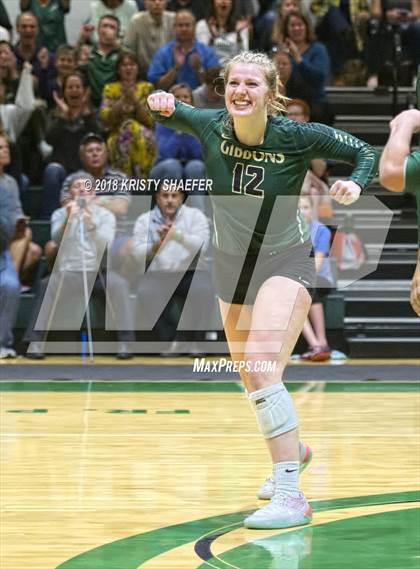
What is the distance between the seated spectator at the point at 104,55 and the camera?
1400cm

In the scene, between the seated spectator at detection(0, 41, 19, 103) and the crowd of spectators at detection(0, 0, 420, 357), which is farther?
the seated spectator at detection(0, 41, 19, 103)

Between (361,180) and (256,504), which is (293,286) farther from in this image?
(256,504)

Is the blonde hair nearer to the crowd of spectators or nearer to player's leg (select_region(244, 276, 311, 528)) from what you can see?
player's leg (select_region(244, 276, 311, 528))

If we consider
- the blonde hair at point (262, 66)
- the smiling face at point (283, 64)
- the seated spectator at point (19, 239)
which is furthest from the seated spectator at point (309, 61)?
the blonde hair at point (262, 66)

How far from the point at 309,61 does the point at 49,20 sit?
129 inches

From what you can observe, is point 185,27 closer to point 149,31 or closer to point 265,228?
point 149,31

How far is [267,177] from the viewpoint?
594 cm

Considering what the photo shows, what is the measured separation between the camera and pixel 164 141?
42.2 ft

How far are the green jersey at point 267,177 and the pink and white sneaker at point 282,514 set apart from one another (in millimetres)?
1184

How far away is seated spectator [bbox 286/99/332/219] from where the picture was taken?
1239cm

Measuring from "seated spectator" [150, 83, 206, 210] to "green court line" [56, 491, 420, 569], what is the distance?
608 cm

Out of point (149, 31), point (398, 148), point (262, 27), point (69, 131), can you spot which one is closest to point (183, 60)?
point (149, 31)

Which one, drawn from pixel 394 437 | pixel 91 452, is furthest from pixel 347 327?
pixel 91 452

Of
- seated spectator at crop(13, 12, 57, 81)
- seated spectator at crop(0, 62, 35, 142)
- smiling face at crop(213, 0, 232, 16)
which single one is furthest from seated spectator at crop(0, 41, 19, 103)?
smiling face at crop(213, 0, 232, 16)
